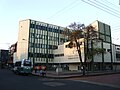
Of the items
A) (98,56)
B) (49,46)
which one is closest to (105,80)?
(98,56)

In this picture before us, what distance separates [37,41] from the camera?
85062 millimetres

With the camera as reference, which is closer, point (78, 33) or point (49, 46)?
point (78, 33)

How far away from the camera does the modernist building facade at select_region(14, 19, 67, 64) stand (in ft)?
273

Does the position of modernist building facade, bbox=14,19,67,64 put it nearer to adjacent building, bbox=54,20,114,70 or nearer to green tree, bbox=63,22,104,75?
adjacent building, bbox=54,20,114,70

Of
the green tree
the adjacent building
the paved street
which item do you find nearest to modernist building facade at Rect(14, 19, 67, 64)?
the adjacent building

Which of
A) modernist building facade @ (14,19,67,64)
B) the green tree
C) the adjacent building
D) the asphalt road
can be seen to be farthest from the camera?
modernist building facade @ (14,19,67,64)

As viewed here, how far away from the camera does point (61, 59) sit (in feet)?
266

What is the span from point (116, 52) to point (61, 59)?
2226cm

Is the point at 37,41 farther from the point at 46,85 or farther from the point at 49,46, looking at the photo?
the point at 46,85

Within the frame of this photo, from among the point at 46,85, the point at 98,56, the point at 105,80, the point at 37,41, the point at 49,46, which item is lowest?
the point at 105,80

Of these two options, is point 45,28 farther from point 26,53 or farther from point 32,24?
point 26,53

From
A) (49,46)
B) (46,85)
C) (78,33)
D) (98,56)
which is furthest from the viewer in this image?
(49,46)

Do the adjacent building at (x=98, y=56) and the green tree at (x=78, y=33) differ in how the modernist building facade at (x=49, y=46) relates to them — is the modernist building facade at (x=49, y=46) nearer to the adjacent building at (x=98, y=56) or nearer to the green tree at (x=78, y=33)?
the adjacent building at (x=98, y=56)

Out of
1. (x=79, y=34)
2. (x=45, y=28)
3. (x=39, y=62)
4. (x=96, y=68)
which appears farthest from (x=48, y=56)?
(x=79, y=34)
